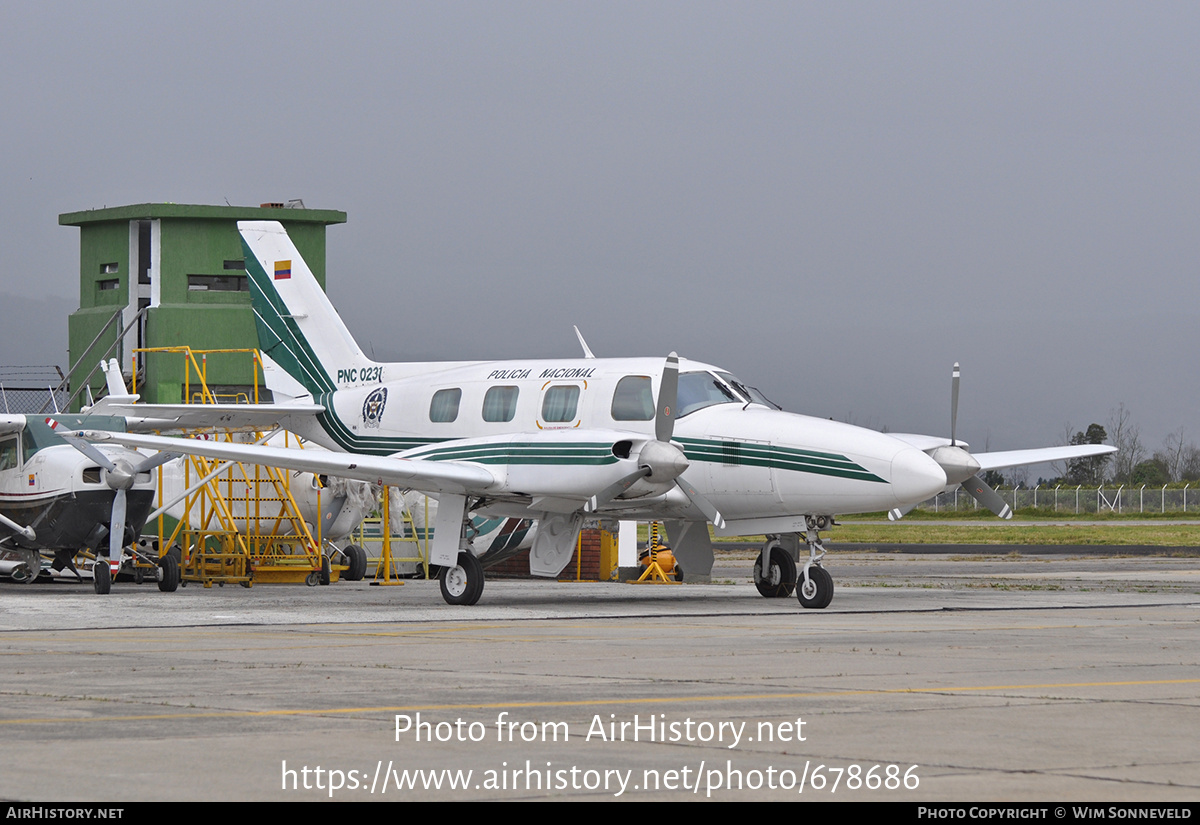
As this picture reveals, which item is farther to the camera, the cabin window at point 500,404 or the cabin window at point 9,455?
the cabin window at point 9,455

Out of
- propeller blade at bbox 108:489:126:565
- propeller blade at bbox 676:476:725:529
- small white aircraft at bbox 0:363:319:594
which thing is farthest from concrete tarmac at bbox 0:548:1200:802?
small white aircraft at bbox 0:363:319:594

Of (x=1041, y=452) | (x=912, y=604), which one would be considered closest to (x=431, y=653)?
(x=912, y=604)

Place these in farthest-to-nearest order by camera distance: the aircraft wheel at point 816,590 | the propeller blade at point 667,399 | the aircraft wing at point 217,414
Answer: the aircraft wing at point 217,414 < the propeller blade at point 667,399 < the aircraft wheel at point 816,590

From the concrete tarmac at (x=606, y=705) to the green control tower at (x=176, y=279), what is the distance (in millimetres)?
52879

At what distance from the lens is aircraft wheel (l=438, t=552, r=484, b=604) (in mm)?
20578

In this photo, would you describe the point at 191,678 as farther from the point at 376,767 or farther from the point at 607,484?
the point at 607,484

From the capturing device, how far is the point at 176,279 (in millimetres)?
70125

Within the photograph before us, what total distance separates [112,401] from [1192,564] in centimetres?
2439

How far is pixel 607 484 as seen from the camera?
19.9 m

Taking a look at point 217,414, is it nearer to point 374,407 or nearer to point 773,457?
point 374,407

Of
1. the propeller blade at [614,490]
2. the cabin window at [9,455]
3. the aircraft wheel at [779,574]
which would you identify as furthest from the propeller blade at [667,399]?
the cabin window at [9,455]

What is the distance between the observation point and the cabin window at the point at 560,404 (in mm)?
21234

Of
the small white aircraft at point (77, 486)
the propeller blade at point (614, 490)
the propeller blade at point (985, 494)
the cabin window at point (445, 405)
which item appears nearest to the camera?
the propeller blade at point (614, 490)

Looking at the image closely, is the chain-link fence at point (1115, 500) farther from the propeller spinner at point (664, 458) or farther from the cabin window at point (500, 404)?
the propeller spinner at point (664, 458)
